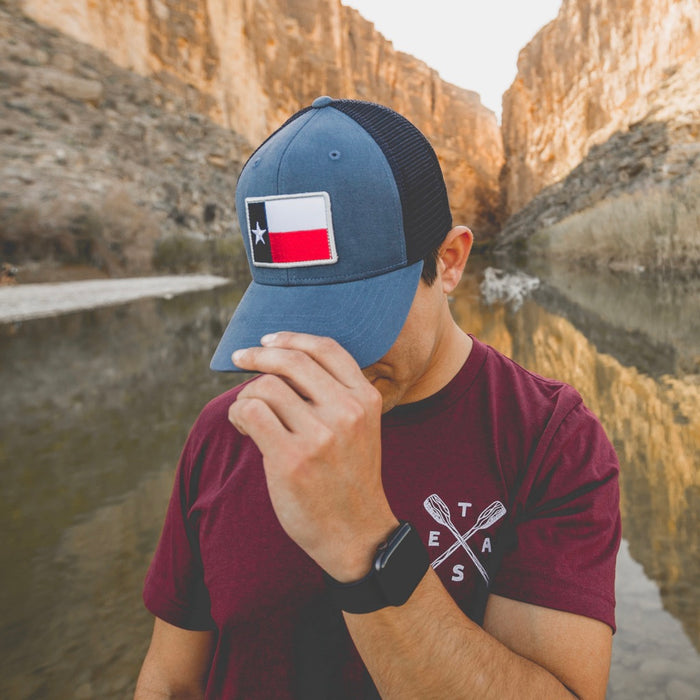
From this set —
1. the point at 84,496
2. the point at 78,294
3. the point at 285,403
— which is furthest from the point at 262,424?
the point at 78,294

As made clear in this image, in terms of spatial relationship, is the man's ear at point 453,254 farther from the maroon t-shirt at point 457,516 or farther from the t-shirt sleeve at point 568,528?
the t-shirt sleeve at point 568,528

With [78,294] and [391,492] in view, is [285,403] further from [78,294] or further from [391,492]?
[78,294]

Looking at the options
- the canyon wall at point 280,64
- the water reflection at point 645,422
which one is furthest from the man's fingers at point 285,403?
the canyon wall at point 280,64

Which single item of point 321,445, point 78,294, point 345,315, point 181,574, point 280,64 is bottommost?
point 181,574

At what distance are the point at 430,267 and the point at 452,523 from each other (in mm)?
443

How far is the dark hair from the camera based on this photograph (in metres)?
0.95

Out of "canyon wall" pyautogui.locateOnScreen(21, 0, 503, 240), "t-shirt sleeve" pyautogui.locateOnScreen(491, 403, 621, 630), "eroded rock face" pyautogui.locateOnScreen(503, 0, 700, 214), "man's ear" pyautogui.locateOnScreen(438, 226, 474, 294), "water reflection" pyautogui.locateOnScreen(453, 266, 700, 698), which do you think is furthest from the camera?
"eroded rock face" pyautogui.locateOnScreen(503, 0, 700, 214)

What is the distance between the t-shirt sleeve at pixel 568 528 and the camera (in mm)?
795

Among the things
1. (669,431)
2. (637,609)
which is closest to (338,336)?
(637,609)

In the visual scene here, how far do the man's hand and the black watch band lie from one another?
13mm

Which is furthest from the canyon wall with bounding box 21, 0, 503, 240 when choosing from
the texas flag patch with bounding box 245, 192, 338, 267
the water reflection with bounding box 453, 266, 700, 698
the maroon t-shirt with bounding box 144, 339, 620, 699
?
the maroon t-shirt with bounding box 144, 339, 620, 699

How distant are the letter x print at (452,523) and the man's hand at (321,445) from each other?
210 mm

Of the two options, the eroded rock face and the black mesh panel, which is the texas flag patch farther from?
the eroded rock face

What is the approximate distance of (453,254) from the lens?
104 centimetres
